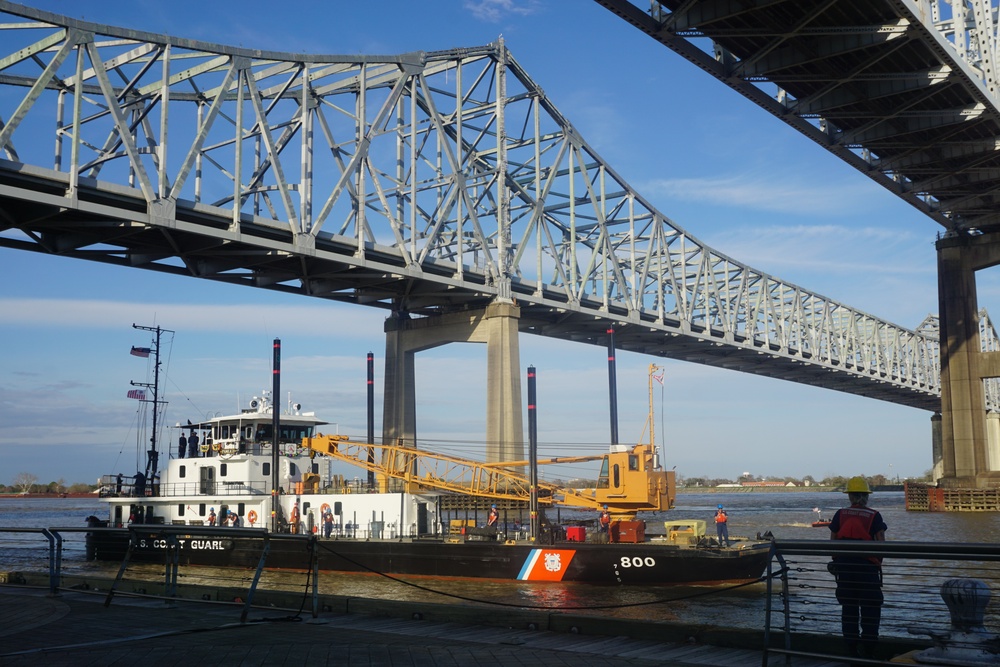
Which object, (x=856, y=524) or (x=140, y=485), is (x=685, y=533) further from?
(x=140, y=485)

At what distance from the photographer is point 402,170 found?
166ft

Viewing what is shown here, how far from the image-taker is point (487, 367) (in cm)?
5128

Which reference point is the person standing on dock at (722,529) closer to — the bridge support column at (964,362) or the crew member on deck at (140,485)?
the crew member on deck at (140,485)

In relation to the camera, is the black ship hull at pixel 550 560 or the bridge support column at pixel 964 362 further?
the bridge support column at pixel 964 362

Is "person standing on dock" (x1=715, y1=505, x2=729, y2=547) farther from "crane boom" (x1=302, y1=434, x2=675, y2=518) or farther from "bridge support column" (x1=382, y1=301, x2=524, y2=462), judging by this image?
"bridge support column" (x1=382, y1=301, x2=524, y2=462)

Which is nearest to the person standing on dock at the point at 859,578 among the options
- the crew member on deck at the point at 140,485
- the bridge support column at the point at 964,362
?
the crew member on deck at the point at 140,485

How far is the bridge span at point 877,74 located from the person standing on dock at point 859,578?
20.6m

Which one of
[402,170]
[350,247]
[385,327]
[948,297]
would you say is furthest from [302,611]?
[948,297]

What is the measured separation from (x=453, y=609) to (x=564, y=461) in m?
23.2

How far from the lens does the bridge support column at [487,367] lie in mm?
49125

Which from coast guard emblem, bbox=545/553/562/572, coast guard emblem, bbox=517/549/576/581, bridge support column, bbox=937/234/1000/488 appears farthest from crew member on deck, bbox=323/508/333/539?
bridge support column, bbox=937/234/1000/488

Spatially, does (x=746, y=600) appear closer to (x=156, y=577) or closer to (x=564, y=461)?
(x=564, y=461)

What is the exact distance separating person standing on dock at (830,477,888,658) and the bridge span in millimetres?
20636

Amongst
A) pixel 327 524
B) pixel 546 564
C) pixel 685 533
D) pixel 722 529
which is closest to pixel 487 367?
pixel 327 524
